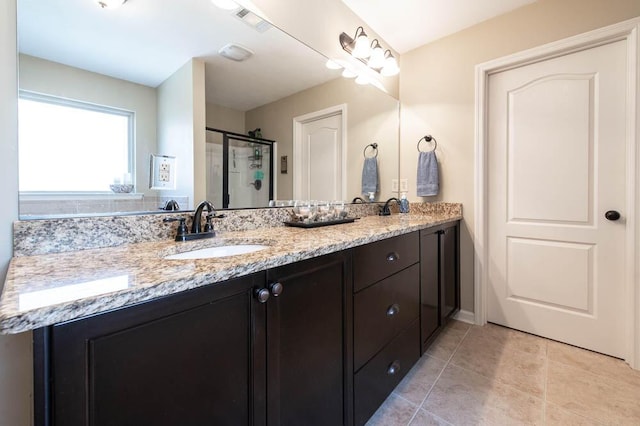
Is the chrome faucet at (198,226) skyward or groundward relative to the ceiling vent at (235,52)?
groundward

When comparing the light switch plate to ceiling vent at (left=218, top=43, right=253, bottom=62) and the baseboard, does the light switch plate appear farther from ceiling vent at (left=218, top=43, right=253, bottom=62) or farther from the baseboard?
the baseboard

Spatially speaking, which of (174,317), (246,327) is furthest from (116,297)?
(246,327)

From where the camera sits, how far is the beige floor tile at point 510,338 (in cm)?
178

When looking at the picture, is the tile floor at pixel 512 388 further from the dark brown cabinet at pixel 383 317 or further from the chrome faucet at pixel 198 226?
the chrome faucet at pixel 198 226

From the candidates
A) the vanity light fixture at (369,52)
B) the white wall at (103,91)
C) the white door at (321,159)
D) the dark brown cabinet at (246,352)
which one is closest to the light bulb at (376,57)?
the vanity light fixture at (369,52)

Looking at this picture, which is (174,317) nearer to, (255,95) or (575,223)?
(255,95)

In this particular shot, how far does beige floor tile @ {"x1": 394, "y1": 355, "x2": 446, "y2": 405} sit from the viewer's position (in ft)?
4.54

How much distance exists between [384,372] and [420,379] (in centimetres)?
42

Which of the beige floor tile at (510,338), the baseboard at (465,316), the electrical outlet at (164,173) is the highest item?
the electrical outlet at (164,173)

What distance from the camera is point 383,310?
122cm

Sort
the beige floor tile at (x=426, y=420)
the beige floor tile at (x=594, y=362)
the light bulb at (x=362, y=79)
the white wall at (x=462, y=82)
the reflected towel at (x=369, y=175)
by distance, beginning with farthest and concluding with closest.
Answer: the reflected towel at (x=369, y=175)
the light bulb at (x=362, y=79)
the white wall at (x=462, y=82)
the beige floor tile at (x=594, y=362)
the beige floor tile at (x=426, y=420)

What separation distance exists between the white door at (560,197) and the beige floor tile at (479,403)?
0.81 meters

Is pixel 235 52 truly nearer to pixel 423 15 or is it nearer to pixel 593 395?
pixel 423 15

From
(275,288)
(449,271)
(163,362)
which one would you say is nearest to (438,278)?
(449,271)
